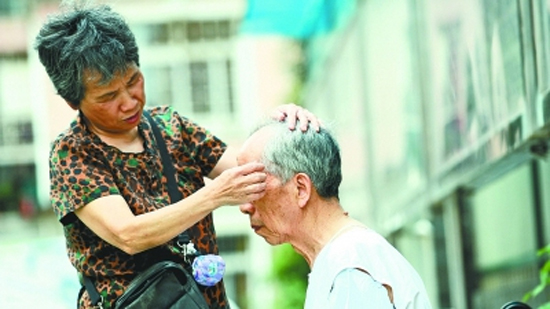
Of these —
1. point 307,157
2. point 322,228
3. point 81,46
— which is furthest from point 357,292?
point 81,46

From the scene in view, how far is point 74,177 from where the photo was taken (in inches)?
138

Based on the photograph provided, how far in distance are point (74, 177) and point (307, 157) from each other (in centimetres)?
72

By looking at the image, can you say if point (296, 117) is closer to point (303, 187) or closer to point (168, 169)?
point (303, 187)

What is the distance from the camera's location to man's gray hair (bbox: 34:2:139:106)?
11.4ft

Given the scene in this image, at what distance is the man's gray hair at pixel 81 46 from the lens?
3477 mm

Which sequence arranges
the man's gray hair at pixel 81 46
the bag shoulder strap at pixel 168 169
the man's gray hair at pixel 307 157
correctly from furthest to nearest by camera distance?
the bag shoulder strap at pixel 168 169, the man's gray hair at pixel 81 46, the man's gray hair at pixel 307 157

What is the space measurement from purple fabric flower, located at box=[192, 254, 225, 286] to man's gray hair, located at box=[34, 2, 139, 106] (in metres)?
0.60

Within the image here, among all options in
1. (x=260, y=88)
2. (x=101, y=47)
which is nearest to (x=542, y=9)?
(x=101, y=47)

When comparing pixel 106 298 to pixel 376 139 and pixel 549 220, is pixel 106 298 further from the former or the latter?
pixel 376 139

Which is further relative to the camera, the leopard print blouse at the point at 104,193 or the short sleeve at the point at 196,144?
the short sleeve at the point at 196,144

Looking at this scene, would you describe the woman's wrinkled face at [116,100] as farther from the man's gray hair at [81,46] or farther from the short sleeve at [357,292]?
the short sleeve at [357,292]

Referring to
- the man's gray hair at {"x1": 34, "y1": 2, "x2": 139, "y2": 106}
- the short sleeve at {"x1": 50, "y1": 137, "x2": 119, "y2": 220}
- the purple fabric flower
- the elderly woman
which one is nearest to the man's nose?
the elderly woman

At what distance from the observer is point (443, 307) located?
9.69 m

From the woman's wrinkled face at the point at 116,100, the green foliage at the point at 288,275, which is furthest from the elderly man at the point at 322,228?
the green foliage at the point at 288,275
